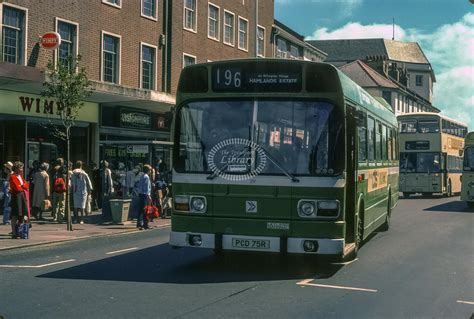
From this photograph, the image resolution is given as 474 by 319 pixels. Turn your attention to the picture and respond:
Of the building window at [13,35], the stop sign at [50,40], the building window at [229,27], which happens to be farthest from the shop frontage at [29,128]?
the building window at [229,27]

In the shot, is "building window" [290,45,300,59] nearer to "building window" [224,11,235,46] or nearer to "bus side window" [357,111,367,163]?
"building window" [224,11,235,46]

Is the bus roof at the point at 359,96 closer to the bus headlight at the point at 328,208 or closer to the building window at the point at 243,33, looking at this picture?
the bus headlight at the point at 328,208

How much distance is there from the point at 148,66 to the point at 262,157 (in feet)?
73.5

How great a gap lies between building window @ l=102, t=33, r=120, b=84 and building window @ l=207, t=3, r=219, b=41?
8296 mm

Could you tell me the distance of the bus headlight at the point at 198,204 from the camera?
9227 millimetres

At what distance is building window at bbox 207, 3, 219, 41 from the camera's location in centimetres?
3519

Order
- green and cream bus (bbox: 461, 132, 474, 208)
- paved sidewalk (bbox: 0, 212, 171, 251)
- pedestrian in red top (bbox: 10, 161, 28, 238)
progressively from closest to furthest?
1. paved sidewalk (bbox: 0, 212, 171, 251)
2. pedestrian in red top (bbox: 10, 161, 28, 238)
3. green and cream bus (bbox: 461, 132, 474, 208)

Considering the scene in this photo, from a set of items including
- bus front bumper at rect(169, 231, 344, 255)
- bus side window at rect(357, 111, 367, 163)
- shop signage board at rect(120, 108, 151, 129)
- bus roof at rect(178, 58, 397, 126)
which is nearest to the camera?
bus front bumper at rect(169, 231, 344, 255)

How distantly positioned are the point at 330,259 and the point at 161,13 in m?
22.7

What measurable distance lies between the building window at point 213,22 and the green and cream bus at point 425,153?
36.1 ft

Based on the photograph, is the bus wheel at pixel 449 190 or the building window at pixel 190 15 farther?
the bus wheel at pixel 449 190

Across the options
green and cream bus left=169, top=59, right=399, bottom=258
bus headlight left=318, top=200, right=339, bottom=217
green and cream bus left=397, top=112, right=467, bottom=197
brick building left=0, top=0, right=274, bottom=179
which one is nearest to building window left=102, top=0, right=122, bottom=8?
brick building left=0, top=0, right=274, bottom=179

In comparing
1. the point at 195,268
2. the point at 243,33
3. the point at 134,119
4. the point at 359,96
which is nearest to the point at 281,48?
the point at 243,33

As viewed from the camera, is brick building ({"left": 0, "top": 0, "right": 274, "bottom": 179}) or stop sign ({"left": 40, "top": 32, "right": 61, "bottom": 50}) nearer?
brick building ({"left": 0, "top": 0, "right": 274, "bottom": 179})
